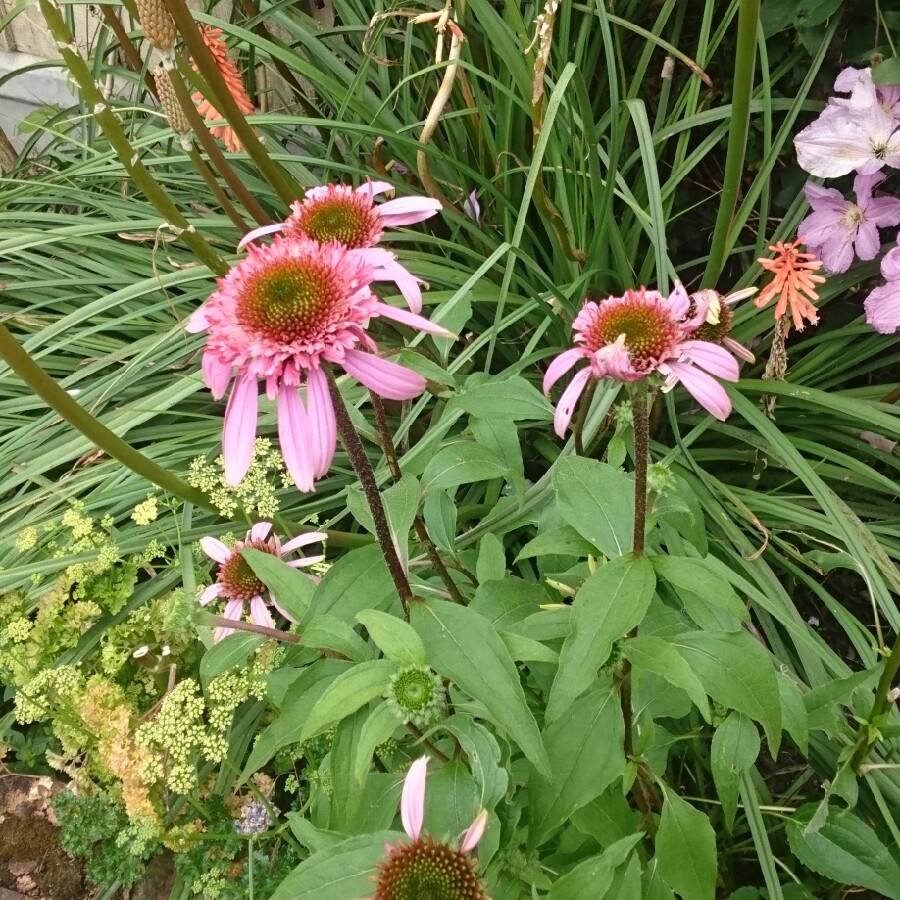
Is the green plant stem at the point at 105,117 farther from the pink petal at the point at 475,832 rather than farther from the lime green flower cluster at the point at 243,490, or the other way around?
the pink petal at the point at 475,832

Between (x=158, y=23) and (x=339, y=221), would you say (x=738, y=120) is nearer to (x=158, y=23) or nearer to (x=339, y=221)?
(x=339, y=221)

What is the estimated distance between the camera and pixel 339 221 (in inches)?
26.3

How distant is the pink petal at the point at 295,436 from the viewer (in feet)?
1.71

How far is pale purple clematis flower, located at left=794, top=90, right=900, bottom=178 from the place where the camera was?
3.36 ft

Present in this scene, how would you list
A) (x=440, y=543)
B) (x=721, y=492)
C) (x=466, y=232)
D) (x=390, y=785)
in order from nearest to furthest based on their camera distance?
(x=390, y=785) < (x=440, y=543) < (x=721, y=492) < (x=466, y=232)

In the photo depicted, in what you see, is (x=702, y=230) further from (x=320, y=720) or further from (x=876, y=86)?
(x=320, y=720)

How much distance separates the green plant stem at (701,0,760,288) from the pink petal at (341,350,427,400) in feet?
1.69

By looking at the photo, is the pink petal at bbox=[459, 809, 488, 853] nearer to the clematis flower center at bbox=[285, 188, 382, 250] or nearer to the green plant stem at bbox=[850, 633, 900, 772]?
the green plant stem at bbox=[850, 633, 900, 772]

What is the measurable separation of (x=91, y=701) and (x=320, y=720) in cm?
65

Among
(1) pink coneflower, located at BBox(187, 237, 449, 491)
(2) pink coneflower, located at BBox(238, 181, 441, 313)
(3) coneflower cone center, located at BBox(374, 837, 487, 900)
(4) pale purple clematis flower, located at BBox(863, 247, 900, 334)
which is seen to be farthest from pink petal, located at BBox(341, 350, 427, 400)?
(4) pale purple clematis flower, located at BBox(863, 247, 900, 334)

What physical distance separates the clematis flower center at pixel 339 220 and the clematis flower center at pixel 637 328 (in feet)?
0.73

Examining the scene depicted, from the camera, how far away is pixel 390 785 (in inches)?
26.8

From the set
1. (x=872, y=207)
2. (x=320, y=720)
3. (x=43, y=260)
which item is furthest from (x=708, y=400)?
(x=43, y=260)

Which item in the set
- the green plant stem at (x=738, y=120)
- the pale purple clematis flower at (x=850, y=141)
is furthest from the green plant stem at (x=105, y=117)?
the pale purple clematis flower at (x=850, y=141)
